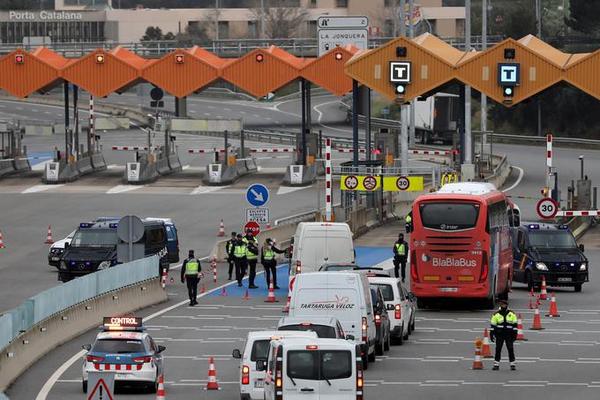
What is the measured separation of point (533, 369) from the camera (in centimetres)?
3200

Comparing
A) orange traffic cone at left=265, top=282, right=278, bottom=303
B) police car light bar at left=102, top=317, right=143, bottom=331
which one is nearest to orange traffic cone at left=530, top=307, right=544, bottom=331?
orange traffic cone at left=265, top=282, right=278, bottom=303

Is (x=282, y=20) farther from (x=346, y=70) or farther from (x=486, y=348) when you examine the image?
(x=486, y=348)

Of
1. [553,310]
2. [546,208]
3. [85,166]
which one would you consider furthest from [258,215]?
[85,166]

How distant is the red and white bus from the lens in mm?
41375

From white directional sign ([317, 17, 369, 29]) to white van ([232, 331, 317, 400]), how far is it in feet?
149

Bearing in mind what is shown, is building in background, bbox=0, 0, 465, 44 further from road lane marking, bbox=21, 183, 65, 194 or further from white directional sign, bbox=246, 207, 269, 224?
white directional sign, bbox=246, 207, 269, 224

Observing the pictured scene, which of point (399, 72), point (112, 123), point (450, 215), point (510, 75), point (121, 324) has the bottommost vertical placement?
point (121, 324)

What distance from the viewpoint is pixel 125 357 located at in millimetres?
27875

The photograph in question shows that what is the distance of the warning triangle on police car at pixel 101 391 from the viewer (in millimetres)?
20538

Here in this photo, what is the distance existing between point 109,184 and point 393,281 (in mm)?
41784

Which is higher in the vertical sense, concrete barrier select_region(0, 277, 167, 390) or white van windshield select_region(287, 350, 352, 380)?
white van windshield select_region(287, 350, 352, 380)

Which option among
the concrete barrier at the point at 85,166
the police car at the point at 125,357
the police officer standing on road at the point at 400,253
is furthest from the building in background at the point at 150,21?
the police car at the point at 125,357

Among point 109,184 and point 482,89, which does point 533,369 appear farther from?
point 109,184

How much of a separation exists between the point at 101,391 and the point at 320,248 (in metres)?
22.4
